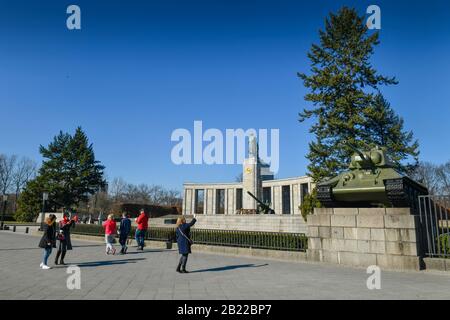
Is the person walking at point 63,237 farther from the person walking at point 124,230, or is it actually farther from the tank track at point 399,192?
the tank track at point 399,192

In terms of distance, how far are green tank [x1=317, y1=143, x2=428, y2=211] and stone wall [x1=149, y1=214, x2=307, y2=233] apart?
1426 centimetres

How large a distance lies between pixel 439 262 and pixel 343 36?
22.3 meters

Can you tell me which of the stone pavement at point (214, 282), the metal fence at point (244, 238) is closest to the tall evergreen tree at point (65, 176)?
the metal fence at point (244, 238)

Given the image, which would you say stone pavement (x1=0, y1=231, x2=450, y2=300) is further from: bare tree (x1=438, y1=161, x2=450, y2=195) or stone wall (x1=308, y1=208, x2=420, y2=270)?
bare tree (x1=438, y1=161, x2=450, y2=195)

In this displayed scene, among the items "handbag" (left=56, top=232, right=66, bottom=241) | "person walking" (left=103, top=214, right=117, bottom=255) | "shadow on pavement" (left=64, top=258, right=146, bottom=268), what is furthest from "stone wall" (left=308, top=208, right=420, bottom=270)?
"handbag" (left=56, top=232, right=66, bottom=241)

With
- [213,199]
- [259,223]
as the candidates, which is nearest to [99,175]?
[213,199]

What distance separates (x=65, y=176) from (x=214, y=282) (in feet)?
143

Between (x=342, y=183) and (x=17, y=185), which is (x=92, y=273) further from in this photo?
(x=17, y=185)

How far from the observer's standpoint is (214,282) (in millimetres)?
7504

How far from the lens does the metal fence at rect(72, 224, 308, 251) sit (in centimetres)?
1220

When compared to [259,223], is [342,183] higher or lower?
higher

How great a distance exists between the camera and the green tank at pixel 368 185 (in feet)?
32.7

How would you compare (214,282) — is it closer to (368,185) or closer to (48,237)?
(48,237)

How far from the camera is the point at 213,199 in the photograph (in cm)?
6159
